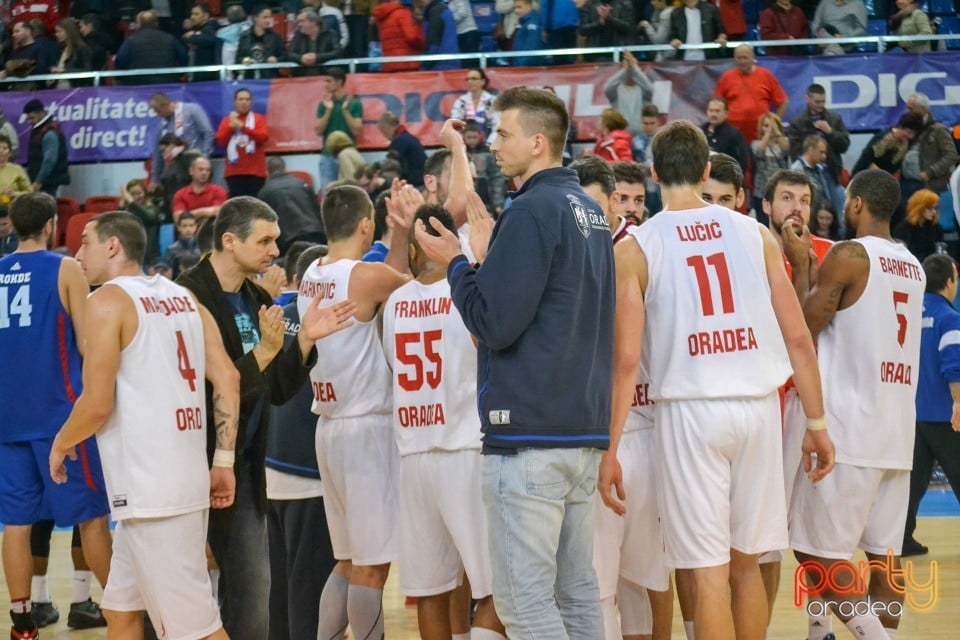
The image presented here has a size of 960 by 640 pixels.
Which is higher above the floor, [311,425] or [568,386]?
[568,386]

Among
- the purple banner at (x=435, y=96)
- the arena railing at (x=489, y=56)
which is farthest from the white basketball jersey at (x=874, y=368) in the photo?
the arena railing at (x=489, y=56)

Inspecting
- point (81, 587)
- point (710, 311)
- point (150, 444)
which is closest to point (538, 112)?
point (710, 311)

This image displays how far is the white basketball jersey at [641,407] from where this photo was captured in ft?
19.4

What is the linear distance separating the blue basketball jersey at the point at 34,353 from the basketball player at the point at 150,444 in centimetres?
189

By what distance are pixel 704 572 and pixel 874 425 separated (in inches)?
60.6

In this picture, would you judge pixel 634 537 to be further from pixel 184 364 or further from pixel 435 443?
pixel 184 364

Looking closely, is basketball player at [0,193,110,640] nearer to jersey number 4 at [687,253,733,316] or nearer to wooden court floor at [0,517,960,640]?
wooden court floor at [0,517,960,640]

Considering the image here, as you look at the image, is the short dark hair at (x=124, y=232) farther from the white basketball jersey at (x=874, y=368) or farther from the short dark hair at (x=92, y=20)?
the short dark hair at (x=92, y=20)

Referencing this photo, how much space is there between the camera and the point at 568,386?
470 cm

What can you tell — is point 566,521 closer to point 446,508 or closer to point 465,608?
point 446,508

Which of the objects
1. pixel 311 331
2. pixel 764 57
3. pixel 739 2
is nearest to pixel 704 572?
pixel 311 331

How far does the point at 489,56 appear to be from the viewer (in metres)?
Result: 17.2

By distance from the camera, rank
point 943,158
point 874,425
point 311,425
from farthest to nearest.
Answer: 1. point 943,158
2. point 311,425
3. point 874,425

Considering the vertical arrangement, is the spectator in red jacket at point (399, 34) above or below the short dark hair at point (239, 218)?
above
